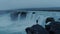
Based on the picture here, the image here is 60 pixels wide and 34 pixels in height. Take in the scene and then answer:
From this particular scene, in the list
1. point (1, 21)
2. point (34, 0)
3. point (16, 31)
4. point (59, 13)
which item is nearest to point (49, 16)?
point (59, 13)

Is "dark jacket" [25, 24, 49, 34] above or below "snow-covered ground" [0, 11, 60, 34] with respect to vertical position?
below

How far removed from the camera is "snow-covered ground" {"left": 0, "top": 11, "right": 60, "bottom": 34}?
7.80 ft

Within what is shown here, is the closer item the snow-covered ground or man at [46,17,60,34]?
man at [46,17,60,34]

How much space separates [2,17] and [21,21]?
9.5 inches

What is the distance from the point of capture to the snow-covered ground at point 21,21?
2.38 metres

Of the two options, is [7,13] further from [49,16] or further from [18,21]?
[49,16]

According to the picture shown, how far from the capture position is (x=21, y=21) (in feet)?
7.77

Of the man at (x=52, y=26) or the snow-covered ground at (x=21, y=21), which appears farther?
the snow-covered ground at (x=21, y=21)

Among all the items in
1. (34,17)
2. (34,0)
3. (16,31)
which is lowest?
(16,31)

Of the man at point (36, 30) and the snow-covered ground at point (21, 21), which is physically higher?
the snow-covered ground at point (21, 21)

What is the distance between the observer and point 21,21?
7.77ft

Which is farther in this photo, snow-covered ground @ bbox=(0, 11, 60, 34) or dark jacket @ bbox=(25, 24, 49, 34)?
snow-covered ground @ bbox=(0, 11, 60, 34)

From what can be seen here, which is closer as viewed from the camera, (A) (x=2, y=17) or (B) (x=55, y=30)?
(B) (x=55, y=30)

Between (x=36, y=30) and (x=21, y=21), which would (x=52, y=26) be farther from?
(x=21, y=21)
